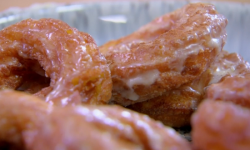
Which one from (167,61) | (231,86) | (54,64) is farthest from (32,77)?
(231,86)

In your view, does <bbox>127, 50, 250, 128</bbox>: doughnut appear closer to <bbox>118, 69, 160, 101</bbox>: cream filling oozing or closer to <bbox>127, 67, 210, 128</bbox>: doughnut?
<bbox>127, 67, 210, 128</bbox>: doughnut

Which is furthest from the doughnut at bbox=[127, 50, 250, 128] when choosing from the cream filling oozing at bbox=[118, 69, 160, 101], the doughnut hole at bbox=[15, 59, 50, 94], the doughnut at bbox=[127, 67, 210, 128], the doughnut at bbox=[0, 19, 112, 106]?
the doughnut hole at bbox=[15, 59, 50, 94]

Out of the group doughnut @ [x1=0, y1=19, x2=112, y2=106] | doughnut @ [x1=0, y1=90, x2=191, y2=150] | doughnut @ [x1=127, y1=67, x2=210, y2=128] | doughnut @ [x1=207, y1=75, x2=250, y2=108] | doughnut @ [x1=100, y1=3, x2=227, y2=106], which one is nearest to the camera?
doughnut @ [x1=0, y1=90, x2=191, y2=150]

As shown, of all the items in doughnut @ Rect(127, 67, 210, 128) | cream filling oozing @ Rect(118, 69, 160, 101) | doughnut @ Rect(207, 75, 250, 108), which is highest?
doughnut @ Rect(207, 75, 250, 108)

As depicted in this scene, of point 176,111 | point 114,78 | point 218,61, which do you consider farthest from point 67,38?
point 218,61

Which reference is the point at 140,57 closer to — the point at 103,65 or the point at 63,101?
the point at 103,65

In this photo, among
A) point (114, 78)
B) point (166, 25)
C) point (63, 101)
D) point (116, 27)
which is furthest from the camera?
point (116, 27)

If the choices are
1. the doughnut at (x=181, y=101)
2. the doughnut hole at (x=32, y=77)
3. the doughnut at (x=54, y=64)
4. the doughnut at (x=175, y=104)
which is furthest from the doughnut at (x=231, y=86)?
the doughnut hole at (x=32, y=77)
